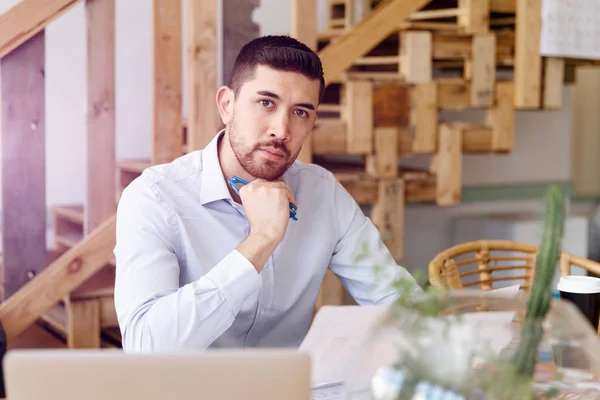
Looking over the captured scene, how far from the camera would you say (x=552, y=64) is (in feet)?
11.3

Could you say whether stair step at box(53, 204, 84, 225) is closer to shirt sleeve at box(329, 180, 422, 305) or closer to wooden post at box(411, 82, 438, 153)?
wooden post at box(411, 82, 438, 153)

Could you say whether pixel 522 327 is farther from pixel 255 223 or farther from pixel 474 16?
pixel 474 16

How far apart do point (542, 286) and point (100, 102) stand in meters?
2.16

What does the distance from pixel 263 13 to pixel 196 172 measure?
253 centimetres

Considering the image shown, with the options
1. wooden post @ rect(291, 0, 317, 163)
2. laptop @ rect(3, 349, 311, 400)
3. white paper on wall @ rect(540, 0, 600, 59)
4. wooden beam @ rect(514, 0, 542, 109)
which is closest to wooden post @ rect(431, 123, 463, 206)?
wooden beam @ rect(514, 0, 542, 109)

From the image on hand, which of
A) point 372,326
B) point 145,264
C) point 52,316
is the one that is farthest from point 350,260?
point 52,316

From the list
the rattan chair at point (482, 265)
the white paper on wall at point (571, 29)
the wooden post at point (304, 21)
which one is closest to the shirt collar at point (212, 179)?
the rattan chair at point (482, 265)

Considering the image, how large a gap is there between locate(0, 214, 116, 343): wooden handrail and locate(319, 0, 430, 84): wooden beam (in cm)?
103

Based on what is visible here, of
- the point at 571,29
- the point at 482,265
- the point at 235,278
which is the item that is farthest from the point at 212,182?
the point at 571,29

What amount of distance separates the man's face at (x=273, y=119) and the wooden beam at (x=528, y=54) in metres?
1.91

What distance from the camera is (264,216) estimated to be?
5.13 ft

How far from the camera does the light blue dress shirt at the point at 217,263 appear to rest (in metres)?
1.39

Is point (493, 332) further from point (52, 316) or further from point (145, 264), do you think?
point (52, 316)

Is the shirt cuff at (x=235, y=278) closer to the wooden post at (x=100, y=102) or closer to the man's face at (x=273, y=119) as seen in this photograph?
the man's face at (x=273, y=119)
